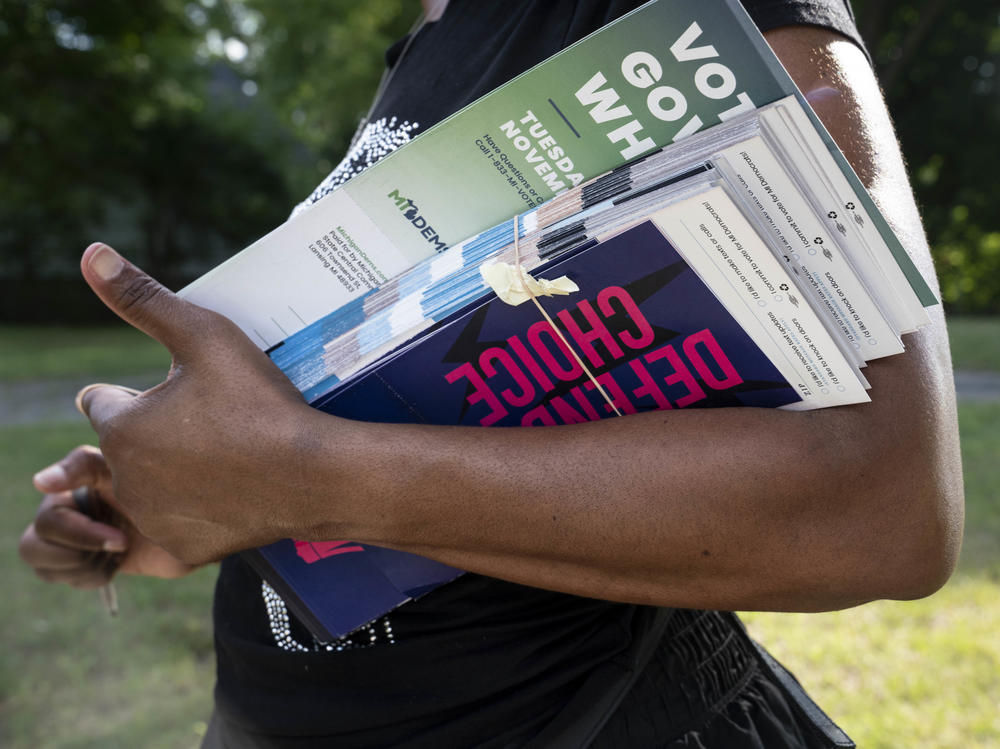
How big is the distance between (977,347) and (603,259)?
11.3 metres

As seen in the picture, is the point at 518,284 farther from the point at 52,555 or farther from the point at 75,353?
the point at 75,353

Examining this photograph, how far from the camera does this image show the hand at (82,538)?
1.36 metres

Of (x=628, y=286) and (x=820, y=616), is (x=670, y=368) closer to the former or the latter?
(x=628, y=286)

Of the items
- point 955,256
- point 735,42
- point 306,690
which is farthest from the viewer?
point 955,256

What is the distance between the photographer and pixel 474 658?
0.95 m

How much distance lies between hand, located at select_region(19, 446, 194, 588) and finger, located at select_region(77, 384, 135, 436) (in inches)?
16.2

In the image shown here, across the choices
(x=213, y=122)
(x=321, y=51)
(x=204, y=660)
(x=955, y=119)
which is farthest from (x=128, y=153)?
(x=204, y=660)

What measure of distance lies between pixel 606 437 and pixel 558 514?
8 cm

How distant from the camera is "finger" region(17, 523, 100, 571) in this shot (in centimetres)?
142

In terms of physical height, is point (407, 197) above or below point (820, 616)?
above

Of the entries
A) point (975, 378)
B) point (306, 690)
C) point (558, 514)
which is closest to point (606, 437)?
point (558, 514)

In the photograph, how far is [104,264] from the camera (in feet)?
2.74

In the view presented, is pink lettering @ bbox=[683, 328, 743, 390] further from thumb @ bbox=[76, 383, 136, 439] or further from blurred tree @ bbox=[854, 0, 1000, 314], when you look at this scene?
blurred tree @ bbox=[854, 0, 1000, 314]

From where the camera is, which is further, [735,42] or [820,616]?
[820,616]
